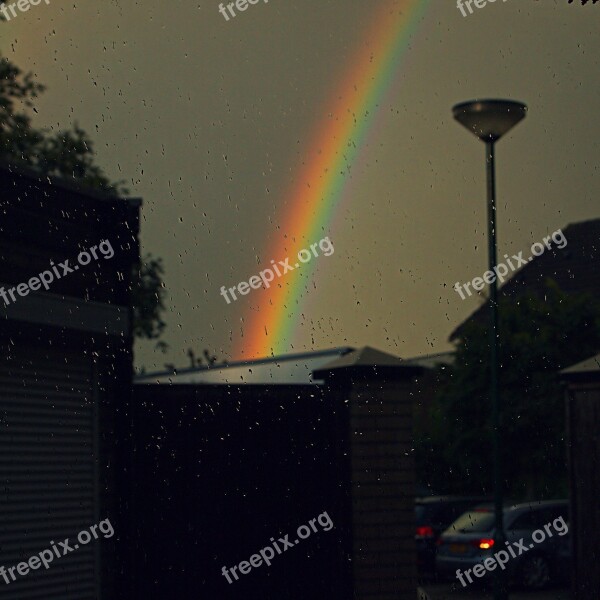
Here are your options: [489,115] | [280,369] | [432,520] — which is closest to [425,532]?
[432,520]

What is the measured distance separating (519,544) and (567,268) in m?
29.9

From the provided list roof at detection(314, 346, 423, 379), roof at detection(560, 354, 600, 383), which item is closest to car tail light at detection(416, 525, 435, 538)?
roof at detection(560, 354, 600, 383)

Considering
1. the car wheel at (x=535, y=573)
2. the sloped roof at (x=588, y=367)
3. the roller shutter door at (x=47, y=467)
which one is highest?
the sloped roof at (x=588, y=367)

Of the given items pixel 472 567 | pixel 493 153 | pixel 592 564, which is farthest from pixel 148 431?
pixel 472 567

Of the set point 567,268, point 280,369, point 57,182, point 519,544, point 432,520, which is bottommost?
point 519,544

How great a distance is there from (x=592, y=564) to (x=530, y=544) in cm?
559

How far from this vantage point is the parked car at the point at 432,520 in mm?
23656

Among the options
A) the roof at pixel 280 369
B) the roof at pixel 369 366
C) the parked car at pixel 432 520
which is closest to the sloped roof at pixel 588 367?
the roof at pixel 280 369

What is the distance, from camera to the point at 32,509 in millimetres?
11547

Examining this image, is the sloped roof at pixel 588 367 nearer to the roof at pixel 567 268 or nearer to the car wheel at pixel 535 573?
the car wheel at pixel 535 573

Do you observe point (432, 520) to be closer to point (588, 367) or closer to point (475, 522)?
point (475, 522)

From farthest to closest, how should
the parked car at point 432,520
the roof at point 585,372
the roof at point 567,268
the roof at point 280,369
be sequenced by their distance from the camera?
the roof at point 567,268
the parked car at point 432,520
the roof at point 585,372
the roof at point 280,369

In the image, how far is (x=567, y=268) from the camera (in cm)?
5019

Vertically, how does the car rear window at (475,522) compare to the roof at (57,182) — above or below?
below
